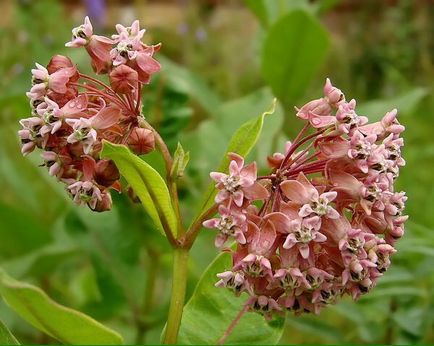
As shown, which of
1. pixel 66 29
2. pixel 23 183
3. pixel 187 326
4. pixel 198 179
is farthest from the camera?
pixel 66 29

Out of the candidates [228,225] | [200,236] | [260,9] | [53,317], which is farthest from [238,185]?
[260,9]

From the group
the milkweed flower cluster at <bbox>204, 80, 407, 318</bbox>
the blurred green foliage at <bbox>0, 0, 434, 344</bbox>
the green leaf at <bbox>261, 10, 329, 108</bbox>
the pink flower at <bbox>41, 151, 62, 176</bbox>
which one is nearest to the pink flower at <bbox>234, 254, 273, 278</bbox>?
the milkweed flower cluster at <bbox>204, 80, 407, 318</bbox>

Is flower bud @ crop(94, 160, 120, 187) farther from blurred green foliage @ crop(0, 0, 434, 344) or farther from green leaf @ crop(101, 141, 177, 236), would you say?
blurred green foliage @ crop(0, 0, 434, 344)

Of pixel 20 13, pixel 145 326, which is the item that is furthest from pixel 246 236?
pixel 20 13

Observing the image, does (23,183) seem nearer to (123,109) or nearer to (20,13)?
(20,13)

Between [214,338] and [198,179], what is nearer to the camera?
[214,338]

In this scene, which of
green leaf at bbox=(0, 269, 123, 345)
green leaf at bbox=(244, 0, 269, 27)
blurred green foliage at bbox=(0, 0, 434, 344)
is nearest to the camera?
green leaf at bbox=(0, 269, 123, 345)
